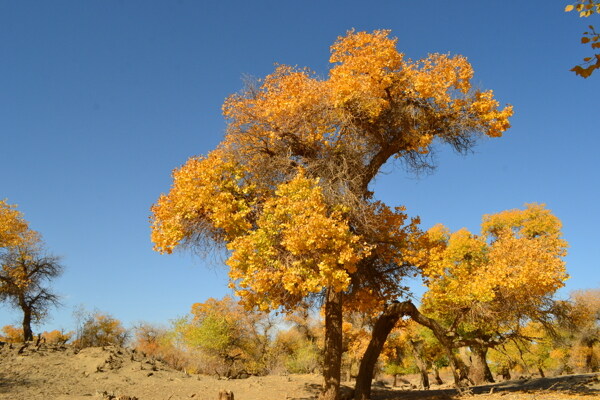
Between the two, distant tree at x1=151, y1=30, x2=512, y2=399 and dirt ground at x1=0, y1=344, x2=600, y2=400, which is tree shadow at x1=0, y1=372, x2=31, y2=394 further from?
distant tree at x1=151, y1=30, x2=512, y2=399

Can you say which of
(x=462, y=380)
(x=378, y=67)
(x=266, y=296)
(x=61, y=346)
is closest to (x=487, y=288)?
(x=462, y=380)

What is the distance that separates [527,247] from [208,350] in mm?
28332

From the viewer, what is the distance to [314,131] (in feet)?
43.9

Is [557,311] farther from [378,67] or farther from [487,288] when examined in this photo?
[378,67]

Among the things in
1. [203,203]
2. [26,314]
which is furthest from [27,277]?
[203,203]

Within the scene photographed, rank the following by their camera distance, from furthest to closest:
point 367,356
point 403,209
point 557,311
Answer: point 557,311
point 367,356
point 403,209

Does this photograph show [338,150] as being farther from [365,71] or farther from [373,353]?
[373,353]

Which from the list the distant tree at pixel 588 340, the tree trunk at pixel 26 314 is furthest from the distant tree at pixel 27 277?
the distant tree at pixel 588 340

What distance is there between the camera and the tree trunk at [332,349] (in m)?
11.8

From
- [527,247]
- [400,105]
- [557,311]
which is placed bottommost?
[557,311]

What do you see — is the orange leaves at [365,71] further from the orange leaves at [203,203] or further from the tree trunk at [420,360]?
the tree trunk at [420,360]

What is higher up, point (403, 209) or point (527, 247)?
point (403, 209)

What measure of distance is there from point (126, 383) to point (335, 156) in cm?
1070

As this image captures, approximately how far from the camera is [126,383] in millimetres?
14867
